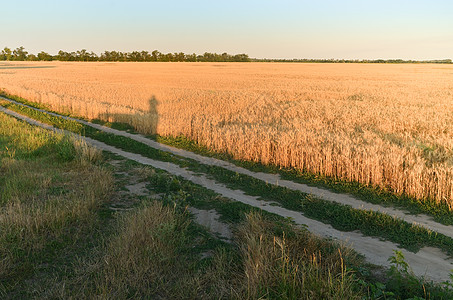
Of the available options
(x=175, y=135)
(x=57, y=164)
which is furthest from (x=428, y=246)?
(x=175, y=135)

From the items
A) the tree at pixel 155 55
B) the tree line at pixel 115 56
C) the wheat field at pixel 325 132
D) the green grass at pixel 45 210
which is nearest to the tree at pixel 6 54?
the tree line at pixel 115 56

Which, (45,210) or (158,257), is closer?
(158,257)

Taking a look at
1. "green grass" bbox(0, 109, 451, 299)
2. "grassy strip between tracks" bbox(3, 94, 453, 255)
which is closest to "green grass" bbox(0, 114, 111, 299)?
"green grass" bbox(0, 109, 451, 299)

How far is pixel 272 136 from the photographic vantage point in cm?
1287

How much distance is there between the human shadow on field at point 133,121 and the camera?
17.3m

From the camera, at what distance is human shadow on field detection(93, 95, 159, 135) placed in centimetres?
1728

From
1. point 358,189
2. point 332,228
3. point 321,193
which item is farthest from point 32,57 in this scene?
point 332,228

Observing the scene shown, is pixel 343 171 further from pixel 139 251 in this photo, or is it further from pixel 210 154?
pixel 139 251

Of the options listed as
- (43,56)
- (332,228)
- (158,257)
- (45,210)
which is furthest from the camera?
(43,56)

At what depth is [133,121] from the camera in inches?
728

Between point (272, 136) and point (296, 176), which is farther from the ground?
point (272, 136)

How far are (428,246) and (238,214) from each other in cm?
386

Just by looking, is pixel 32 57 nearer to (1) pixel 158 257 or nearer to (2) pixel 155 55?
(2) pixel 155 55

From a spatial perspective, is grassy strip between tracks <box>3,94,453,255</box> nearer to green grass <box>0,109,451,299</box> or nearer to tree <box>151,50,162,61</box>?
green grass <box>0,109,451,299</box>
